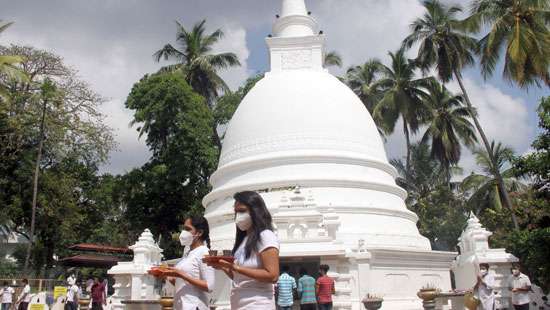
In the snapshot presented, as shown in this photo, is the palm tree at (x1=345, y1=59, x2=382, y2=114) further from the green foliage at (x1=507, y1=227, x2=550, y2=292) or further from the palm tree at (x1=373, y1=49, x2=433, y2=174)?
the green foliage at (x1=507, y1=227, x2=550, y2=292)

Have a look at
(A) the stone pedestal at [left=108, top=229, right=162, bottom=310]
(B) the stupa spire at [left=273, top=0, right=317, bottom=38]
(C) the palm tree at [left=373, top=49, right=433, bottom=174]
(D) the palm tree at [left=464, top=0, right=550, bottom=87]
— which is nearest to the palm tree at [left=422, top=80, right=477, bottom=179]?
(C) the palm tree at [left=373, top=49, right=433, bottom=174]

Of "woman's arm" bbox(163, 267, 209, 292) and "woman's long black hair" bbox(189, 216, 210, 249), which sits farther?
"woman's long black hair" bbox(189, 216, 210, 249)

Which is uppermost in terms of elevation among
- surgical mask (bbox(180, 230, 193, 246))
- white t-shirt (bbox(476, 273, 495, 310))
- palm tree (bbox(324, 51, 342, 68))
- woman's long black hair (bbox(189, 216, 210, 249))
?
palm tree (bbox(324, 51, 342, 68))

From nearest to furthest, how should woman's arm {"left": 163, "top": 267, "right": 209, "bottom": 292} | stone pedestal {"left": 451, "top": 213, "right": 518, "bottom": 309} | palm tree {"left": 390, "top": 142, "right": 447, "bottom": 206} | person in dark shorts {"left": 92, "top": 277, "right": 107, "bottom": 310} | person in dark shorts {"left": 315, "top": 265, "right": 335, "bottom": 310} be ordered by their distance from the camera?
woman's arm {"left": 163, "top": 267, "right": 209, "bottom": 292} < person in dark shorts {"left": 315, "top": 265, "right": 335, "bottom": 310} < stone pedestal {"left": 451, "top": 213, "right": 518, "bottom": 309} < person in dark shorts {"left": 92, "top": 277, "right": 107, "bottom": 310} < palm tree {"left": 390, "top": 142, "right": 447, "bottom": 206}

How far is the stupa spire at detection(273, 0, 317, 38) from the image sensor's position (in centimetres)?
2555

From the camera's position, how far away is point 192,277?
15.2ft

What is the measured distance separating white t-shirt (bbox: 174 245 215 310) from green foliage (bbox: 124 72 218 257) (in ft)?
86.1

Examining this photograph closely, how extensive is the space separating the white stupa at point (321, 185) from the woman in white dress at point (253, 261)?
11034 millimetres

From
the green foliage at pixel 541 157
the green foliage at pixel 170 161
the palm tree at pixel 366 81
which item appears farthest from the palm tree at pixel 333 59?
the green foliage at pixel 541 157

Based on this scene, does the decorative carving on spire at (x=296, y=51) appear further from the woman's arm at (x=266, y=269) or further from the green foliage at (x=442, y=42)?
the woman's arm at (x=266, y=269)

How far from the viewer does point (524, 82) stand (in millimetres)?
21797

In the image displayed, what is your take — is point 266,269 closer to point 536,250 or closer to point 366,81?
point 536,250

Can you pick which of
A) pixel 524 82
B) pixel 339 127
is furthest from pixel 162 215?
pixel 524 82

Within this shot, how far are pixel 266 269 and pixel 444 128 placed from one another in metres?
36.3
